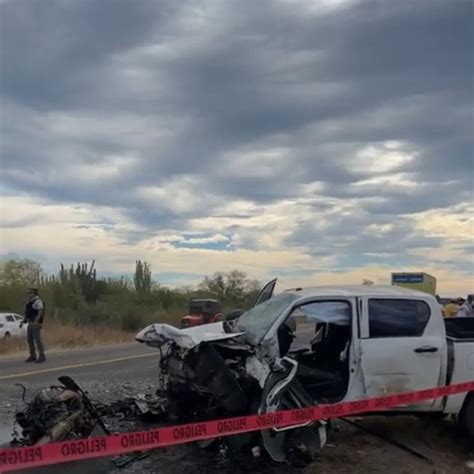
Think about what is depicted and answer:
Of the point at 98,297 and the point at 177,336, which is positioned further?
the point at 98,297

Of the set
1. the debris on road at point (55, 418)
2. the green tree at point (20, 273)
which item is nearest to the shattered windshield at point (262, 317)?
the debris on road at point (55, 418)

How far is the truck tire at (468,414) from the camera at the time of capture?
287 inches

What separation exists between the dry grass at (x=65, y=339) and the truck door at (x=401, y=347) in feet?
51.7

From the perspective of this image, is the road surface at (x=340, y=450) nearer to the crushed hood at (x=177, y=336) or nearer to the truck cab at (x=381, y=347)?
the truck cab at (x=381, y=347)

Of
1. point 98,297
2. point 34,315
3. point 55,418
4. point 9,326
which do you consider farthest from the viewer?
point 98,297

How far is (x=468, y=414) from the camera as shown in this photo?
729 cm

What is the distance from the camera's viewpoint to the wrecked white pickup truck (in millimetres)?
6180

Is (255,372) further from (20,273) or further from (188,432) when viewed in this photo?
(20,273)

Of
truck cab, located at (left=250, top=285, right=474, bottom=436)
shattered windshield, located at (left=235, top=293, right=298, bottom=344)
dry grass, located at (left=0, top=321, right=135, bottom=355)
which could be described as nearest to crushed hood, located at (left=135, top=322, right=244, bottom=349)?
shattered windshield, located at (left=235, top=293, right=298, bottom=344)

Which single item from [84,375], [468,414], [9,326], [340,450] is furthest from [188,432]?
[9,326]

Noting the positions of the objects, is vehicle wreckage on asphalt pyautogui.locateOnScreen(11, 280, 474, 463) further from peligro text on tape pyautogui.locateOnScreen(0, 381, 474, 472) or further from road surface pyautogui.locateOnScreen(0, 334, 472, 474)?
road surface pyautogui.locateOnScreen(0, 334, 472, 474)

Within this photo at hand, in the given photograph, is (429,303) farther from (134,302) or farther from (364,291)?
(134,302)

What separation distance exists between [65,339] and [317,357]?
18.3 meters

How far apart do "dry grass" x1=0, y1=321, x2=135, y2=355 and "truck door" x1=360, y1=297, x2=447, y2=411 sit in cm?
1577
